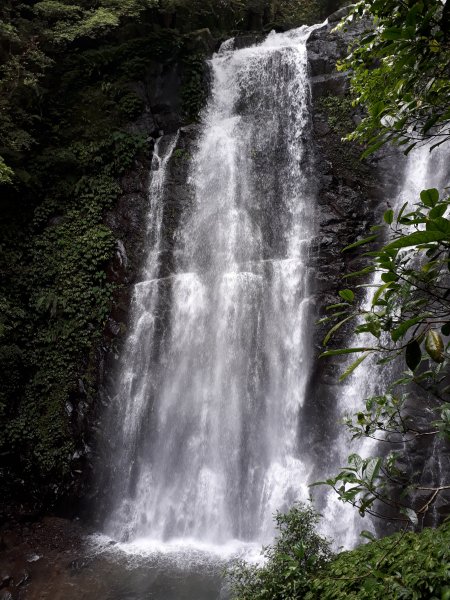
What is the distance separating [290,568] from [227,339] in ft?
21.3

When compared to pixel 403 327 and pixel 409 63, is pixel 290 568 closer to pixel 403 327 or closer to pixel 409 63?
pixel 403 327

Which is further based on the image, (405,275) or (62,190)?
(62,190)

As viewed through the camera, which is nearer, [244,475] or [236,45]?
[244,475]

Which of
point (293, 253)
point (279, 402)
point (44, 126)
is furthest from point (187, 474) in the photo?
point (44, 126)

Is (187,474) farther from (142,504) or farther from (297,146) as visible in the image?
(297,146)

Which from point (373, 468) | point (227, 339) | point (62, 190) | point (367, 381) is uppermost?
point (62, 190)

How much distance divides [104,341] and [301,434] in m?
4.85

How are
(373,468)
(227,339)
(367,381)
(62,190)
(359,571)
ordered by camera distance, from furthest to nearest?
(62,190) → (227,339) → (367,381) → (359,571) → (373,468)

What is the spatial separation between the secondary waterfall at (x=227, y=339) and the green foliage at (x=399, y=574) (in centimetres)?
524

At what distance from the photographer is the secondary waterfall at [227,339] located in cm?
867

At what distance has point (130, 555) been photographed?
7.90 m

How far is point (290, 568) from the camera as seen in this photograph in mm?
3457

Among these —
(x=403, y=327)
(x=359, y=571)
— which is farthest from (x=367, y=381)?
(x=403, y=327)

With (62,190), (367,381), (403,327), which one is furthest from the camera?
(62,190)
